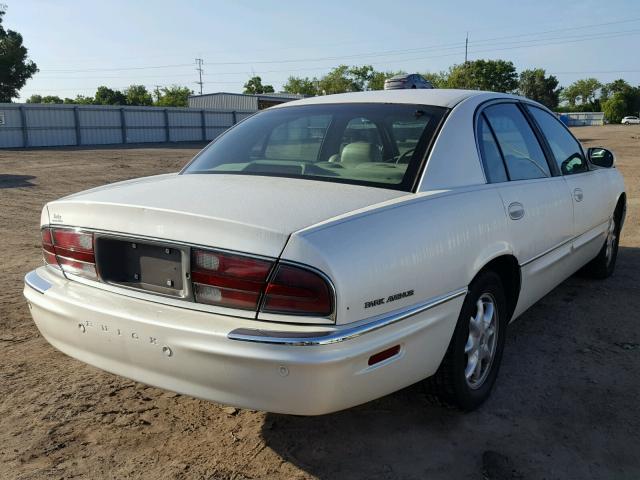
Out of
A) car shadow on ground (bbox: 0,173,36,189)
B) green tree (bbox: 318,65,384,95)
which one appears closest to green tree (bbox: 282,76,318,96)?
green tree (bbox: 318,65,384,95)

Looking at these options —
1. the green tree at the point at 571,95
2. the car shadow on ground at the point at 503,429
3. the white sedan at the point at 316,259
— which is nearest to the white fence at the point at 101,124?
the white sedan at the point at 316,259

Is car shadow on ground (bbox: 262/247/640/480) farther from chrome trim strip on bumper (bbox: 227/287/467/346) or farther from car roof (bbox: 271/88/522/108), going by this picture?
car roof (bbox: 271/88/522/108)

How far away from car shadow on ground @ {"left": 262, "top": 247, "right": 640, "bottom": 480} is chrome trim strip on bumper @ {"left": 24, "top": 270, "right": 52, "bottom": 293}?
120 cm

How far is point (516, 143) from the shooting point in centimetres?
363

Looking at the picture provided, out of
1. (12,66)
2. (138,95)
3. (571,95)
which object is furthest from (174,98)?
(571,95)

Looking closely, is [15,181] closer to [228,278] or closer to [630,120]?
[228,278]

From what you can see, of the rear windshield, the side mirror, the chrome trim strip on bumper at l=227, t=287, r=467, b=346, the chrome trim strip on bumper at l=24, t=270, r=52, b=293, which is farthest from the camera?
the side mirror

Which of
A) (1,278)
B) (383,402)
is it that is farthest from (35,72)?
(383,402)

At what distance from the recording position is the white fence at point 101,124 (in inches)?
1216

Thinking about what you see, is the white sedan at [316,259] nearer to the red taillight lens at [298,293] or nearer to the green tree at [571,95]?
the red taillight lens at [298,293]

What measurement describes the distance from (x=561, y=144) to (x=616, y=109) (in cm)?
10225

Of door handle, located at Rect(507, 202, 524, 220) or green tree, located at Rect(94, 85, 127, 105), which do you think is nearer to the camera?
door handle, located at Rect(507, 202, 524, 220)

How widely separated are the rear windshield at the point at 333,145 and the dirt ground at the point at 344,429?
1166 millimetres

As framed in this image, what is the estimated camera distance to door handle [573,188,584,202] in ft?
13.4
